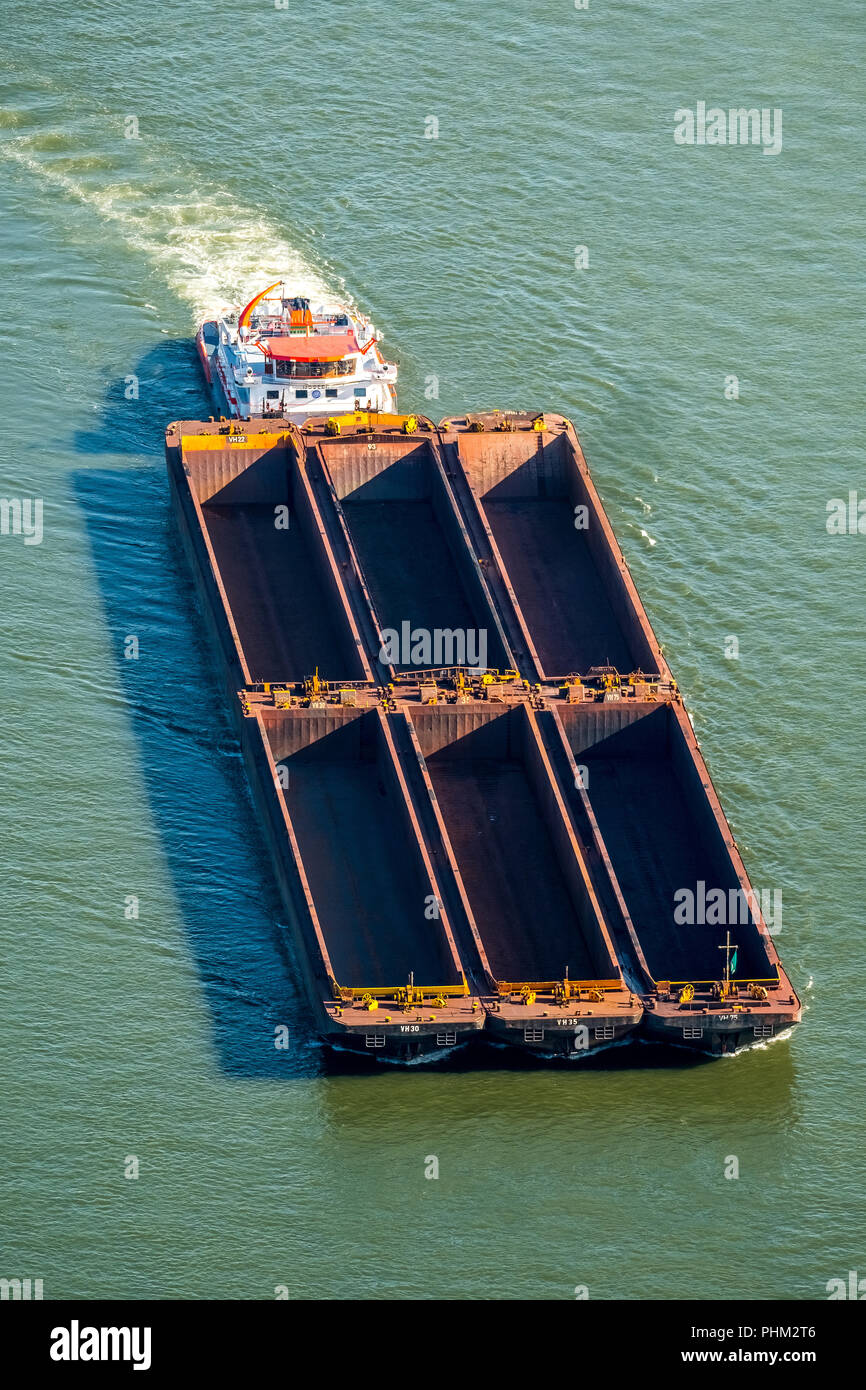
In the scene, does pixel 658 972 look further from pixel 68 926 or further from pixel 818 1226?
pixel 68 926

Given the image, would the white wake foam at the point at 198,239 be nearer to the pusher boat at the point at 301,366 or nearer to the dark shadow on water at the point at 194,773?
the dark shadow on water at the point at 194,773

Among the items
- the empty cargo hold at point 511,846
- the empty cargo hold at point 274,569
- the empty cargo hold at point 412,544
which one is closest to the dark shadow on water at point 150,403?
the empty cargo hold at point 274,569

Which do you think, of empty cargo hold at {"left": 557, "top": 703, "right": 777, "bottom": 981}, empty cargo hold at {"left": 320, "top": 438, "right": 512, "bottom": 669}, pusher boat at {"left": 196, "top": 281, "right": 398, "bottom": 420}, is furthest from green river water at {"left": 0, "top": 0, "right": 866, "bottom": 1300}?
empty cargo hold at {"left": 320, "top": 438, "right": 512, "bottom": 669}

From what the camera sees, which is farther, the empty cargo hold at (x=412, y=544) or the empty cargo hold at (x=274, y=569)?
the empty cargo hold at (x=412, y=544)

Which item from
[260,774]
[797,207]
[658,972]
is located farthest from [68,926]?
[797,207]

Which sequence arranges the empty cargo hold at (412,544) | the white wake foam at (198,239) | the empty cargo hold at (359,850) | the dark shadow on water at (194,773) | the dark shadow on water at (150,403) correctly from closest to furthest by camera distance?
the dark shadow on water at (194,773), the empty cargo hold at (359,850), the empty cargo hold at (412,544), the dark shadow on water at (150,403), the white wake foam at (198,239)

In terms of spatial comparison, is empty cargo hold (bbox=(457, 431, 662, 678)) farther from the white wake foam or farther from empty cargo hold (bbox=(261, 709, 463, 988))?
the white wake foam
